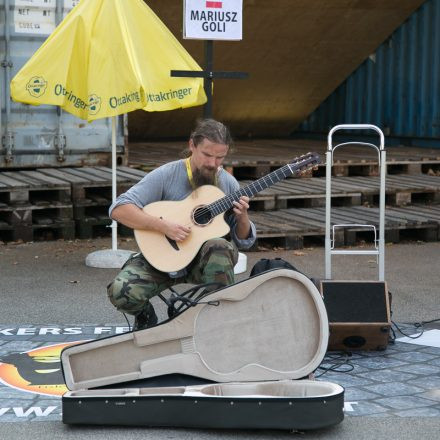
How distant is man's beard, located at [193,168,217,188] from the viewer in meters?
6.16

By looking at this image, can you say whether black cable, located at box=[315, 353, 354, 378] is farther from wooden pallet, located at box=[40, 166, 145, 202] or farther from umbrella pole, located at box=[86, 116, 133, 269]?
wooden pallet, located at box=[40, 166, 145, 202]

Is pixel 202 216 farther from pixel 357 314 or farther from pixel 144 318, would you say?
pixel 357 314

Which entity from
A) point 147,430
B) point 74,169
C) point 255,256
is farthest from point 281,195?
point 147,430

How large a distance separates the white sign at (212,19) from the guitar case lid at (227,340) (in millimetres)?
3662

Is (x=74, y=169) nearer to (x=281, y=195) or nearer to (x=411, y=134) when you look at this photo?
(x=281, y=195)

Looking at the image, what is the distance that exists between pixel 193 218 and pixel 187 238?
128mm

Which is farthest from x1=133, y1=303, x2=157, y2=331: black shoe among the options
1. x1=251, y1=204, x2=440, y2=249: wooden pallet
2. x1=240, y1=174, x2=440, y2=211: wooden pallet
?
x1=240, y1=174, x2=440, y2=211: wooden pallet

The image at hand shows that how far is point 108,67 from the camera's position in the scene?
8.73 metres

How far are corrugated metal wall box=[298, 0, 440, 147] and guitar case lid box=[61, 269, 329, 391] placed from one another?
34.4 ft

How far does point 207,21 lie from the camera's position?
8.54 m

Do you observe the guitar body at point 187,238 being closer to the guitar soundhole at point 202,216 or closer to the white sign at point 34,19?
the guitar soundhole at point 202,216

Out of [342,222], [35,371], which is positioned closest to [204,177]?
[35,371]

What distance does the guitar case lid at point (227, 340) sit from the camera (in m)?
5.28

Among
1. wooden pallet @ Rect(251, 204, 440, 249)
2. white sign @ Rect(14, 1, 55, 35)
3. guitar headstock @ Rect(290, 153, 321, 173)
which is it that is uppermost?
white sign @ Rect(14, 1, 55, 35)
